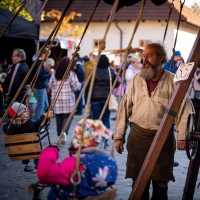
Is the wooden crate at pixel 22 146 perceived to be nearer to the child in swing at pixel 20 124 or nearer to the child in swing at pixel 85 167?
the child in swing at pixel 20 124

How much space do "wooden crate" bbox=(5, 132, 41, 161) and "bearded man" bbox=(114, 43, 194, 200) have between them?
5.20 feet

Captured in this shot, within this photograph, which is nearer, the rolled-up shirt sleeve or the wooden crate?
the rolled-up shirt sleeve

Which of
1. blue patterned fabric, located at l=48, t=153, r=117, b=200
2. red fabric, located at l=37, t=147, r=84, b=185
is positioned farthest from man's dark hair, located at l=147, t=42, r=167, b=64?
red fabric, located at l=37, t=147, r=84, b=185

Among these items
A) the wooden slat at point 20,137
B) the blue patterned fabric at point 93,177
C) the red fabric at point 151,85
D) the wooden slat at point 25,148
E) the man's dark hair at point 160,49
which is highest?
the man's dark hair at point 160,49

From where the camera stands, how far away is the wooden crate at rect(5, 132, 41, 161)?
6008 millimetres

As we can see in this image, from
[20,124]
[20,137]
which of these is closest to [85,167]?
[20,137]

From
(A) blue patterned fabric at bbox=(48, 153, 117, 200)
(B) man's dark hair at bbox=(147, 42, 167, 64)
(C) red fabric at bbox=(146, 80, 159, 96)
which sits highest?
(B) man's dark hair at bbox=(147, 42, 167, 64)

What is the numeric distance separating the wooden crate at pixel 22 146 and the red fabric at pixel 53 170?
2.83 metres

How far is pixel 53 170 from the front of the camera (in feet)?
10.5

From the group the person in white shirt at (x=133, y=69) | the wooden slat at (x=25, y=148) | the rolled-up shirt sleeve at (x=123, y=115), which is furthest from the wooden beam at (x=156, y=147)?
the person in white shirt at (x=133, y=69)

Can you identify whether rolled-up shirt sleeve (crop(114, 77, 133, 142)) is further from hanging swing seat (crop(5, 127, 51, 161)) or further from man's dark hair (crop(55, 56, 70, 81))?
man's dark hair (crop(55, 56, 70, 81))

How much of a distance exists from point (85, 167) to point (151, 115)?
1599 millimetres

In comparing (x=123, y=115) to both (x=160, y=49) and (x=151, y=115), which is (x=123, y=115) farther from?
(x=160, y=49)

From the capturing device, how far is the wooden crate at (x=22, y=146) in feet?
19.7
